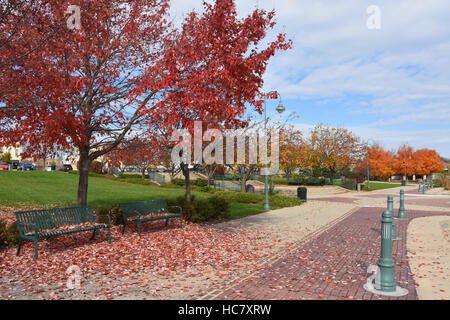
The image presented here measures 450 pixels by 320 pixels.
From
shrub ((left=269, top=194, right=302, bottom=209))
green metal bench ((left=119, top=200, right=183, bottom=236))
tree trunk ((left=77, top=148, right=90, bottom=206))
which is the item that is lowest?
shrub ((left=269, top=194, right=302, bottom=209))

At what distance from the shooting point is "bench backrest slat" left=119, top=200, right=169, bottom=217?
9270 mm

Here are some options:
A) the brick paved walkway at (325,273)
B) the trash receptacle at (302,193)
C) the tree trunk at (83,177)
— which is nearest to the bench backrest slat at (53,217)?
the tree trunk at (83,177)

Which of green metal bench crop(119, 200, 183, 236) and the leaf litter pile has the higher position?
green metal bench crop(119, 200, 183, 236)

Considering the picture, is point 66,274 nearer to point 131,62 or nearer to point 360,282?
point 360,282

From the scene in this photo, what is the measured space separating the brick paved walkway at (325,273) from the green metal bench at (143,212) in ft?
12.8

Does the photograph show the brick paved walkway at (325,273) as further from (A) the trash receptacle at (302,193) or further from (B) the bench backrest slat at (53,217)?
(A) the trash receptacle at (302,193)

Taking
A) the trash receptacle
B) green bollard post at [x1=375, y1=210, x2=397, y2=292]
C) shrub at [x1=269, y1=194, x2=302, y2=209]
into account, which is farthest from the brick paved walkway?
the trash receptacle

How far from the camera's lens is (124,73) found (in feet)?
30.1

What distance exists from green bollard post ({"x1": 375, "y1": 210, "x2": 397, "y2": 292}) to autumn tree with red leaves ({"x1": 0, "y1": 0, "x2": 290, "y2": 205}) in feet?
11.7

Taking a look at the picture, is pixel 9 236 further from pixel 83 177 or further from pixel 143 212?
pixel 143 212

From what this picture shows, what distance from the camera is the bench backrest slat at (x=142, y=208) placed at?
9.27m

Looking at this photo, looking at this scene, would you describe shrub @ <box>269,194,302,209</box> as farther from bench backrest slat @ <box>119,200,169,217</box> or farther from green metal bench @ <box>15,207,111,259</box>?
green metal bench @ <box>15,207,111,259</box>

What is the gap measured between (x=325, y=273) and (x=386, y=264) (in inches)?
44.4

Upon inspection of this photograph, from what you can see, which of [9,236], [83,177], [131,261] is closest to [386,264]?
[131,261]
